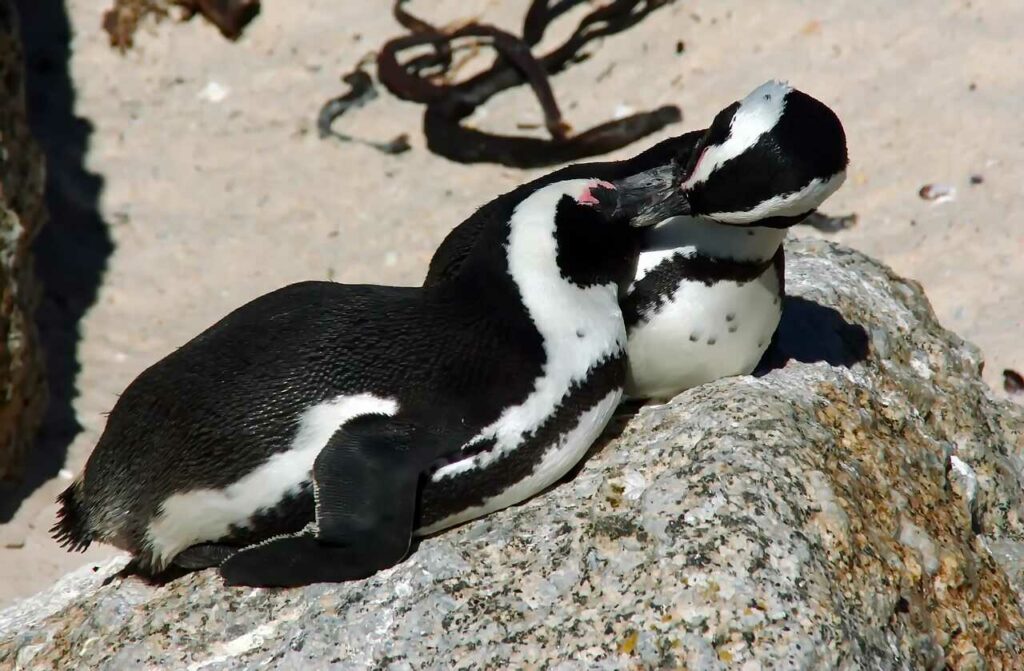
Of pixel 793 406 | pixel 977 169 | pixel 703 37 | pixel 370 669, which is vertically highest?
pixel 370 669

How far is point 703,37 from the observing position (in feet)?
17.5

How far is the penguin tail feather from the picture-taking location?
2227mm

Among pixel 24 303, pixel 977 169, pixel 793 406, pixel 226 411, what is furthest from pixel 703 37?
pixel 226 411

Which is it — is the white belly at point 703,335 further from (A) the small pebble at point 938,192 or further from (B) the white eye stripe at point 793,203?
(A) the small pebble at point 938,192

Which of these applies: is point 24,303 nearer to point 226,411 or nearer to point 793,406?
point 226,411

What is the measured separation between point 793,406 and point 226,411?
0.99 m

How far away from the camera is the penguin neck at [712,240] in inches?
88.6

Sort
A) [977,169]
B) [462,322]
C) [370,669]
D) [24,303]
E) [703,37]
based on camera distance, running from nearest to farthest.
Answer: [370,669] < [462,322] < [24,303] < [977,169] < [703,37]

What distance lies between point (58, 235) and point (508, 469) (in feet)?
11.5

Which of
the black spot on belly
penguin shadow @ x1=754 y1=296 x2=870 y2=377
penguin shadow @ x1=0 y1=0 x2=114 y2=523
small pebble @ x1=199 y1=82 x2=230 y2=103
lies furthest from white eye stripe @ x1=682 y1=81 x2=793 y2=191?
small pebble @ x1=199 y1=82 x2=230 y2=103

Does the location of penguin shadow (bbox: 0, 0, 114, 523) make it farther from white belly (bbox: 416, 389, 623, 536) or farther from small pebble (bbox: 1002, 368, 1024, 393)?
small pebble (bbox: 1002, 368, 1024, 393)

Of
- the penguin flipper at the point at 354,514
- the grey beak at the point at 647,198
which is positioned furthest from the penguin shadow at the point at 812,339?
the penguin flipper at the point at 354,514

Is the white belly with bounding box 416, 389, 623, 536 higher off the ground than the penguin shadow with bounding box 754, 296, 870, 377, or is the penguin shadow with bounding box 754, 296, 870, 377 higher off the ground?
the white belly with bounding box 416, 389, 623, 536

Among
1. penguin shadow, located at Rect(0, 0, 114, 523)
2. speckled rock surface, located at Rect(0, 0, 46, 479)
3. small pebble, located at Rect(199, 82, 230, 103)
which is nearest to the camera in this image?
speckled rock surface, located at Rect(0, 0, 46, 479)
